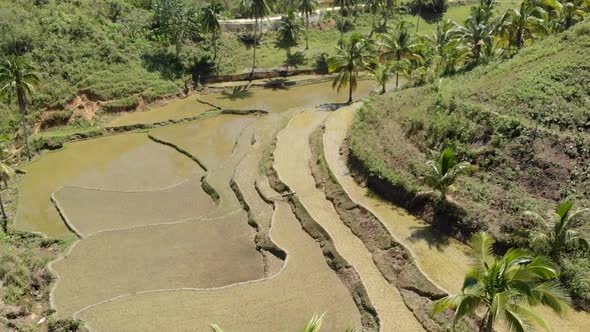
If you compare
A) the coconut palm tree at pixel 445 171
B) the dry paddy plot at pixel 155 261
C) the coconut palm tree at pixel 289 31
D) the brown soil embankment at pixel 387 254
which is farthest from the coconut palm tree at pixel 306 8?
the coconut palm tree at pixel 445 171

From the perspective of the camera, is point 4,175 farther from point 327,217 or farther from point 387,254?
point 387,254

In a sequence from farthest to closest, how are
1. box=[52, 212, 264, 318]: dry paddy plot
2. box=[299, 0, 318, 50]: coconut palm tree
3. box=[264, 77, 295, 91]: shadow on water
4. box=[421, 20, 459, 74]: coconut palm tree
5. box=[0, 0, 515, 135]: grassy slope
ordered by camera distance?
1. box=[299, 0, 318, 50]: coconut palm tree
2. box=[264, 77, 295, 91]: shadow on water
3. box=[0, 0, 515, 135]: grassy slope
4. box=[421, 20, 459, 74]: coconut palm tree
5. box=[52, 212, 264, 318]: dry paddy plot

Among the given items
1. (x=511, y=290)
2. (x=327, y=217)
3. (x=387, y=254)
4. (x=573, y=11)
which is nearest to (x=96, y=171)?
(x=327, y=217)

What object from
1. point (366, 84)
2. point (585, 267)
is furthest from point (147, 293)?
point (366, 84)

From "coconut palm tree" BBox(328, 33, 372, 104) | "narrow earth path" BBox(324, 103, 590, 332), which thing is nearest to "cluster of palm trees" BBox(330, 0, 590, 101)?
"coconut palm tree" BBox(328, 33, 372, 104)

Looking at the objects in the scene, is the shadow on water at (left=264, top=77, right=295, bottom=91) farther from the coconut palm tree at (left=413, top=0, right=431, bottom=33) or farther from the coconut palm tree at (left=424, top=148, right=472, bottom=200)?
the coconut palm tree at (left=424, top=148, right=472, bottom=200)
